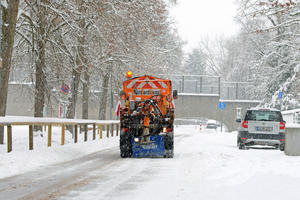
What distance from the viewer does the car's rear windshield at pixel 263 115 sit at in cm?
2108

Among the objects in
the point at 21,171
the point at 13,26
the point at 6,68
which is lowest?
the point at 21,171

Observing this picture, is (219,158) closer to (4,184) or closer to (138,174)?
(138,174)

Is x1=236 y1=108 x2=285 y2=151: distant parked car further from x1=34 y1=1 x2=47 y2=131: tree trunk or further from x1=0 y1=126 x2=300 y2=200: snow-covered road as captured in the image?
x1=34 y1=1 x2=47 y2=131: tree trunk

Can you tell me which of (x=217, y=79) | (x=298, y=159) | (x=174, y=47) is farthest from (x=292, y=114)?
(x=217, y=79)

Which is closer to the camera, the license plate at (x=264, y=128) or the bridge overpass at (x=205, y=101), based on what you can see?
the license plate at (x=264, y=128)

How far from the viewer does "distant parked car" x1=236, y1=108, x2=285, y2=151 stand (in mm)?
20719

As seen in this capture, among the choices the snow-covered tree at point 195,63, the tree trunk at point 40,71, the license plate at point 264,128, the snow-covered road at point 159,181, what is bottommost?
the snow-covered road at point 159,181

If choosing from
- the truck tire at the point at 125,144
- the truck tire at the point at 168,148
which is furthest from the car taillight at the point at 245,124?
the truck tire at the point at 125,144

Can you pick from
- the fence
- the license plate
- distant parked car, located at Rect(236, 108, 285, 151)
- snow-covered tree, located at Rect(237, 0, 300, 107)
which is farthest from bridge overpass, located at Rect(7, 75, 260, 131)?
the license plate

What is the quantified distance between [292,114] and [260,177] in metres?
26.4

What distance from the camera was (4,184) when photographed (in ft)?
32.2

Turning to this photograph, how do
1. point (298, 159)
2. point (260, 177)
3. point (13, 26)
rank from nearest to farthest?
point (260, 177), point (298, 159), point (13, 26)

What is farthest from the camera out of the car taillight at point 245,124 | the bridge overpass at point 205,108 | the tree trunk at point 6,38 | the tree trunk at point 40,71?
the bridge overpass at point 205,108

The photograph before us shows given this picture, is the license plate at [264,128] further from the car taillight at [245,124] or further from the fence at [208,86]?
the fence at [208,86]
